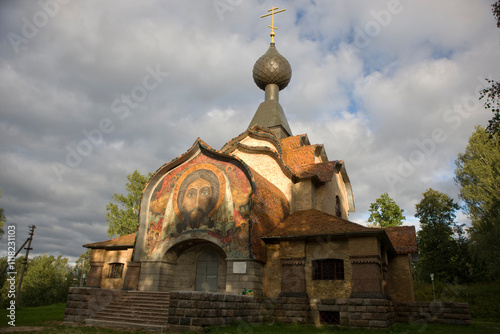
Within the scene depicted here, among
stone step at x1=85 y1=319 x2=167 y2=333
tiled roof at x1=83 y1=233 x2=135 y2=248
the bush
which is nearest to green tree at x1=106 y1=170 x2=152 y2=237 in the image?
tiled roof at x1=83 y1=233 x2=135 y2=248

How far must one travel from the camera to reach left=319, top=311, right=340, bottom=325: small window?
37.3 ft

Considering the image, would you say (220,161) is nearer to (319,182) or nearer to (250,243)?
(250,243)

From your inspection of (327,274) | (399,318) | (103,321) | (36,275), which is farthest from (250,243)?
(36,275)

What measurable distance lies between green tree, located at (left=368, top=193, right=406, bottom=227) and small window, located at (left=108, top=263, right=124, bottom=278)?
831 inches

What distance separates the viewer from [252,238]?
12289 millimetres

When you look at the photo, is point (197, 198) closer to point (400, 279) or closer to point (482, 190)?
point (400, 279)

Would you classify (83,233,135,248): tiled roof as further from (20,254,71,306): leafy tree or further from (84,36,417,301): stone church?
(20,254,71,306): leafy tree

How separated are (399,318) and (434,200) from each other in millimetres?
21014

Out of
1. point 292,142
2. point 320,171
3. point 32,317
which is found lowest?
point 32,317

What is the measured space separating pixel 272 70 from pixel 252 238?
1421 cm

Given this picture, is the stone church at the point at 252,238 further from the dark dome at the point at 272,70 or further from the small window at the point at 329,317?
the dark dome at the point at 272,70

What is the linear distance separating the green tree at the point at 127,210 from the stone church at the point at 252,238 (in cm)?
952

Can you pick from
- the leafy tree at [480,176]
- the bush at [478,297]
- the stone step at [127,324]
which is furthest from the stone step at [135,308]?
the leafy tree at [480,176]

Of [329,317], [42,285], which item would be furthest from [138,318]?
[42,285]
